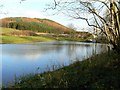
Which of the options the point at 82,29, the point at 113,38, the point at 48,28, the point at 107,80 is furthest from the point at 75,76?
the point at 48,28

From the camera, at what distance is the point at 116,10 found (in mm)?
10984

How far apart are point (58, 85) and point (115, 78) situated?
1713 millimetres

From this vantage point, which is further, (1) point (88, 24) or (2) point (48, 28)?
(2) point (48, 28)

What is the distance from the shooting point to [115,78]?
24.0ft

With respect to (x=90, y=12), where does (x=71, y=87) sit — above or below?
below

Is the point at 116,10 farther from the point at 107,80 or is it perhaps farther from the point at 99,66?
the point at 107,80

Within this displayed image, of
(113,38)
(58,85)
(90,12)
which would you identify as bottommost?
(58,85)

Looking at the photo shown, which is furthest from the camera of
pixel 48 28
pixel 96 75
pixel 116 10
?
pixel 48 28

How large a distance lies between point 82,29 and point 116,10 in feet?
8.87

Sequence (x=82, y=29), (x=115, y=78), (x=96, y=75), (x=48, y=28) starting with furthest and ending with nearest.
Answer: (x=48, y=28)
(x=82, y=29)
(x=96, y=75)
(x=115, y=78)

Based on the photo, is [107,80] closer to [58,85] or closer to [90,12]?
[58,85]

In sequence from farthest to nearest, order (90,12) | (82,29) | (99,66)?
1. (82,29)
2. (90,12)
3. (99,66)

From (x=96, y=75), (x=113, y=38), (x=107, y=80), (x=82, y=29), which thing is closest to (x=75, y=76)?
(x=96, y=75)

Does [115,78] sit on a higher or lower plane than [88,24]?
lower
